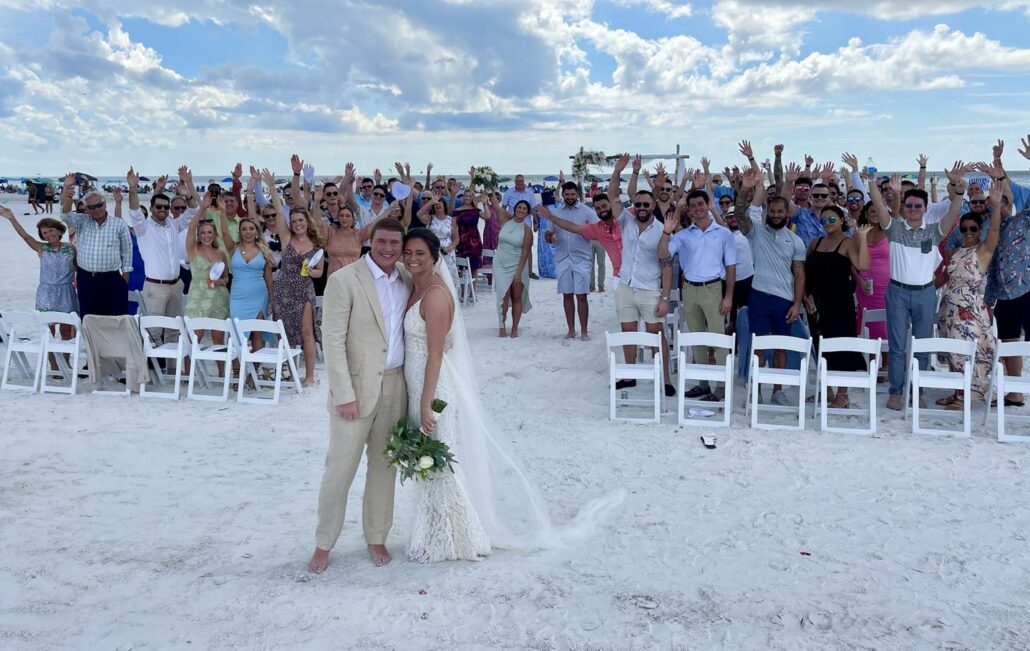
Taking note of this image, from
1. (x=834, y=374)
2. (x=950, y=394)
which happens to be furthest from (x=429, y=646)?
(x=950, y=394)

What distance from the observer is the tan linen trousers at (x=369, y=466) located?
4.26m

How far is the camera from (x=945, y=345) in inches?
282

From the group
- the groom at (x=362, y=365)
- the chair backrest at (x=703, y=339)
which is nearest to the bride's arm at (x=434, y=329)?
the groom at (x=362, y=365)

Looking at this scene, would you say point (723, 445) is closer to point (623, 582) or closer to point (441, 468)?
point (623, 582)

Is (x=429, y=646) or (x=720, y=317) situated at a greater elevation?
(x=720, y=317)

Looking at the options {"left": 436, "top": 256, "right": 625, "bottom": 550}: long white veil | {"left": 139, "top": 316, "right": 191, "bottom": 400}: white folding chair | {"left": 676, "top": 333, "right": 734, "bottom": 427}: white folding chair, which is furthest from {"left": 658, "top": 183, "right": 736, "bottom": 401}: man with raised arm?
{"left": 139, "top": 316, "right": 191, "bottom": 400}: white folding chair

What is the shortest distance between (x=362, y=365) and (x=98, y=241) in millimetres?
5713

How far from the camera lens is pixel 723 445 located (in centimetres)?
681

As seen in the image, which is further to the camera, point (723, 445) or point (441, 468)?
point (723, 445)

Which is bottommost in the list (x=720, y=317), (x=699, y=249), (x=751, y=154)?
(x=720, y=317)

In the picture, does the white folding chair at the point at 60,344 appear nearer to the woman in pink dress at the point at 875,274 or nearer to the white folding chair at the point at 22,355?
the white folding chair at the point at 22,355

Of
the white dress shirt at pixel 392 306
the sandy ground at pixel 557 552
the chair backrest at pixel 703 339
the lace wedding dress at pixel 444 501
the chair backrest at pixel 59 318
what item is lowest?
the sandy ground at pixel 557 552

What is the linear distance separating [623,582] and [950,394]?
5417mm

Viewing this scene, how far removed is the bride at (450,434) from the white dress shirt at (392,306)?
0.15ft
